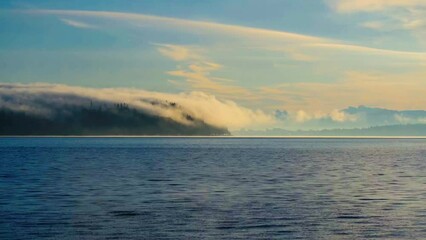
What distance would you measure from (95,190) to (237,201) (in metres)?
19.7

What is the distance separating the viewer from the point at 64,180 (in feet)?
291

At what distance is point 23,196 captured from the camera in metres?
64.2

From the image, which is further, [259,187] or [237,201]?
[259,187]

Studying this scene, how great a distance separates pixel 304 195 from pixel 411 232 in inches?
950

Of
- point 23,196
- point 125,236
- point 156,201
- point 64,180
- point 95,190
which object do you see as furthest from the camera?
point 64,180

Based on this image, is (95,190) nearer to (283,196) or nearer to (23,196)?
(23,196)

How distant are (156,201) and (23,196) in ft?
47.9

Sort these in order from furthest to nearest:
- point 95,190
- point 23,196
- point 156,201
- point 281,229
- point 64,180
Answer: point 64,180
point 95,190
point 23,196
point 156,201
point 281,229

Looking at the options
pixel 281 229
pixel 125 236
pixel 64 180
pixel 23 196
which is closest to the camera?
pixel 125 236

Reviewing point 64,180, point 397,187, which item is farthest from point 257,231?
point 64,180

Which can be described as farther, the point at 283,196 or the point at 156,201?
the point at 283,196

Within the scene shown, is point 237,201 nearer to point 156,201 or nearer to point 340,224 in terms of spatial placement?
point 156,201

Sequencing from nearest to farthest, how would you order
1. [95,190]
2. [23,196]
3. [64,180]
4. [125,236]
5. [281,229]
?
[125,236], [281,229], [23,196], [95,190], [64,180]

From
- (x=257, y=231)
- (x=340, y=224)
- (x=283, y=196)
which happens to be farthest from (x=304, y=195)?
(x=257, y=231)
